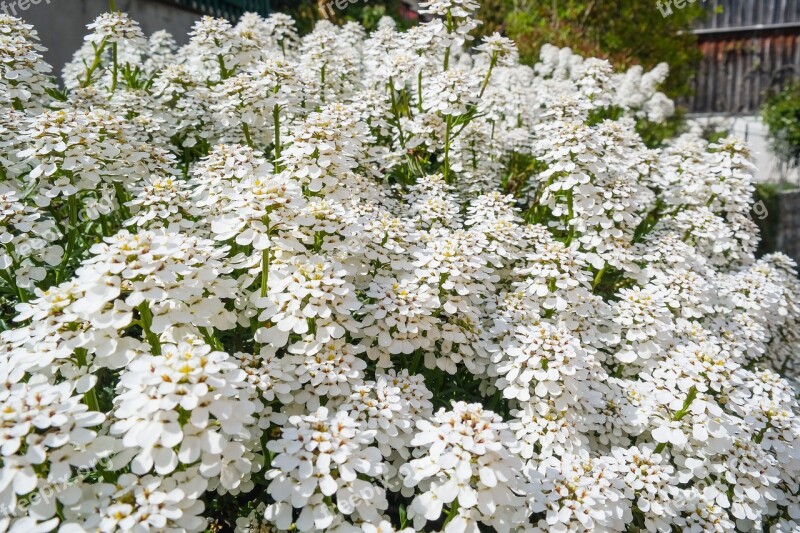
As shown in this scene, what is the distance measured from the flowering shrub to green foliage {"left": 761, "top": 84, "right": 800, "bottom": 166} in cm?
856

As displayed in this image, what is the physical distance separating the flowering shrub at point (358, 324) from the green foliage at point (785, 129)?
8559mm

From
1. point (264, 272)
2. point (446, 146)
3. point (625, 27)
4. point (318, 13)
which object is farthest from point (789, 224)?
point (264, 272)

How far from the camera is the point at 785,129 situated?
11.0m

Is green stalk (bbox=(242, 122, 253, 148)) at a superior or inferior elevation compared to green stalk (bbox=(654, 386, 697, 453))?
superior

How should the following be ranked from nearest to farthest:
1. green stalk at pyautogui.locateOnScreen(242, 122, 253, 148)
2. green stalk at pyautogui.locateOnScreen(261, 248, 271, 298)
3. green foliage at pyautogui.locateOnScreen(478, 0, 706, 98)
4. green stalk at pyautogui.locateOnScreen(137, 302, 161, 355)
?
green stalk at pyautogui.locateOnScreen(137, 302, 161, 355) < green stalk at pyautogui.locateOnScreen(261, 248, 271, 298) < green stalk at pyautogui.locateOnScreen(242, 122, 253, 148) < green foliage at pyautogui.locateOnScreen(478, 0, 706, 98)

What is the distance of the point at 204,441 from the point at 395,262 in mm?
1227

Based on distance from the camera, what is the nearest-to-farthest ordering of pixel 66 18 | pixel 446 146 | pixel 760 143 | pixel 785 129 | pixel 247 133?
pixel 247 133, pixel 446 146, pixel 66 18, pixel 785 129, pixel 760 143

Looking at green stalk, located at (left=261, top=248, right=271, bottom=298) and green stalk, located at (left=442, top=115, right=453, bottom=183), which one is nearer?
green stalk, located at (left=261, top=248, right=271, bottom=298)

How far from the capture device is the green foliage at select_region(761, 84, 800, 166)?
10836 mm

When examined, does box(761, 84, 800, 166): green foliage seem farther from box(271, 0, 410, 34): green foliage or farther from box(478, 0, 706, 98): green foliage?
box(271, 0, 410, 34): green foliage

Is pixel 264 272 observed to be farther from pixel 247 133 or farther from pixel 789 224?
pixel 789 224

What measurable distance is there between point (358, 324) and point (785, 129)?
11.9 metres

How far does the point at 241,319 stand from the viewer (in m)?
2.41

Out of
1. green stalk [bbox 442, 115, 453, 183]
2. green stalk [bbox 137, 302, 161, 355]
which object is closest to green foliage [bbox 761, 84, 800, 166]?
green stalk [bbox 442, 115, 453, 183]
